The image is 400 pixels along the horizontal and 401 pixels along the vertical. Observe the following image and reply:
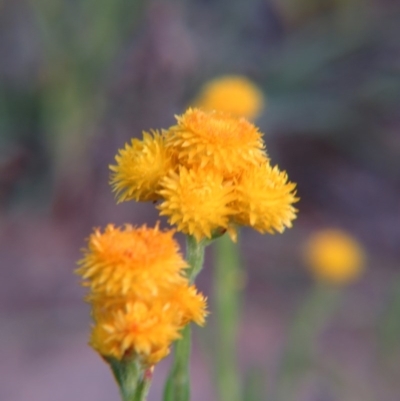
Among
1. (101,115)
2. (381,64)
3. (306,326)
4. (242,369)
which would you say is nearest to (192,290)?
(306,326)

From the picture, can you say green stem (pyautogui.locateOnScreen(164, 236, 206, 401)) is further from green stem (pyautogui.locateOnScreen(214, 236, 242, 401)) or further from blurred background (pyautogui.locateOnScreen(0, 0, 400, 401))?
blurred background (pyautogui.locateOnScreen(0, 0, 400, 401))

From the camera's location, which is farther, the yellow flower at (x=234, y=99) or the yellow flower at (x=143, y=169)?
the yellow flower at (x=234, y=99)

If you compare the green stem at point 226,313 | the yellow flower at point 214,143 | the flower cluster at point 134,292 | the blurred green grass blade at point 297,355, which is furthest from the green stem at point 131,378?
the blurred green grass blade at point 297,355

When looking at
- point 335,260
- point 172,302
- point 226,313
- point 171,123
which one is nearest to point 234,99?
point 226,313

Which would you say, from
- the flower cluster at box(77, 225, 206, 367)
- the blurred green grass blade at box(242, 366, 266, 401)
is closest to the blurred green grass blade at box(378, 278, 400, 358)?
the blurred green grass blade at box(242, 366, 266, 401)

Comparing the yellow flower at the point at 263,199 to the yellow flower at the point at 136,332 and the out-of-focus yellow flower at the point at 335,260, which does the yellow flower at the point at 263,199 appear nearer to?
the yellow flower at the point at 136,332
